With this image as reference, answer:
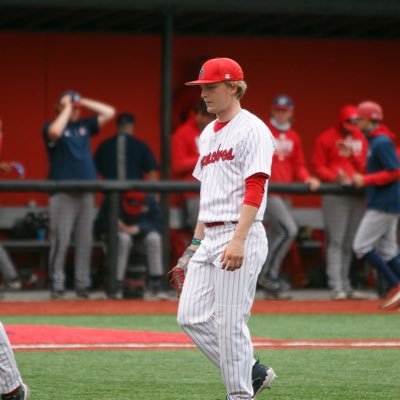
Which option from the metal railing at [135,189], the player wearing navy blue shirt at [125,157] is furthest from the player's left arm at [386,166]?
the player wearing navy blue shirt at [125,157]

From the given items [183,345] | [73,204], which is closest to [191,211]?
[73,204]

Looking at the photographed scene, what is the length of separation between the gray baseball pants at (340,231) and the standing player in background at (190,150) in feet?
4.22

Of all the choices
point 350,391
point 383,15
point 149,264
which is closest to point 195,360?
point 350,391

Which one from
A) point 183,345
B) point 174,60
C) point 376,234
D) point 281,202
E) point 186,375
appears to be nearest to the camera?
point 186,375

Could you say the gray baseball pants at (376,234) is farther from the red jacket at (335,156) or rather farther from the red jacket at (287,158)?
the red jacket at (287,158)

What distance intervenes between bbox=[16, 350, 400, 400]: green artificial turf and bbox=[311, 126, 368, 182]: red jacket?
162 inches

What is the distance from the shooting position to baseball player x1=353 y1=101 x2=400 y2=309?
34.2 ft

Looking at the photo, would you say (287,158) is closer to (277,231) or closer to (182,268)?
(277,231)

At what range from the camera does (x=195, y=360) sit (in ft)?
24.2

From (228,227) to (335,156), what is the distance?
6.67m

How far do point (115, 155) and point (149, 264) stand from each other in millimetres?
1184

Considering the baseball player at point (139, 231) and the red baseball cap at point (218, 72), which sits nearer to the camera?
the red baseball cap at point (218, 72)

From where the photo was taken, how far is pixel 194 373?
681cm

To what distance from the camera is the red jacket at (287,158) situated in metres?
11.7
